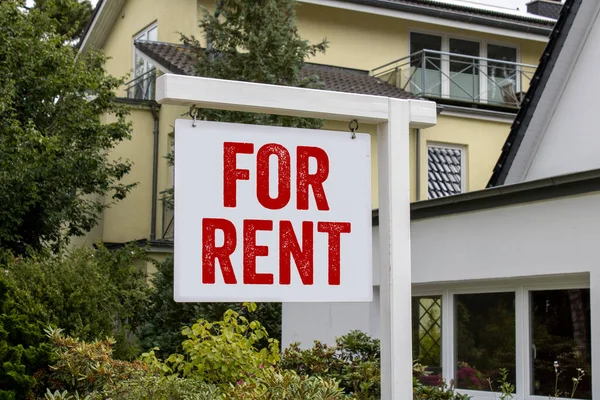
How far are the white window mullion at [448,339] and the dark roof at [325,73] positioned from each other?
397 inches

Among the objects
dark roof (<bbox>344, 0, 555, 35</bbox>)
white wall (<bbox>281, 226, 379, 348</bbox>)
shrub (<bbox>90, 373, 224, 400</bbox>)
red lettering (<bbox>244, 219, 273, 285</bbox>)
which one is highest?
dark roof (<bbox>344, 0, 555, 35</bbox>)

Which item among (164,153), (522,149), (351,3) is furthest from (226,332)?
(351,3)

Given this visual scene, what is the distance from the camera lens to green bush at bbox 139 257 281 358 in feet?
57.0

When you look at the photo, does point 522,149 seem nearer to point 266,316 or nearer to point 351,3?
point 266,316

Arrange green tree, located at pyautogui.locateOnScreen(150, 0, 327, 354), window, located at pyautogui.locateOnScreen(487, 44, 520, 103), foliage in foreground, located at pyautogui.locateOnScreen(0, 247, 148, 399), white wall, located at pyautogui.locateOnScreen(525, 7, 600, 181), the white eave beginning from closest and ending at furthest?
foliage in foreground, located at pyautogui.locateOnScreen(0, 247, 148, 399) < white wall, located at pyautogui.locateOnScreen(525, 7, 600, 181) < green tree, located at pyautogui.locateOnScreen(150, 0, 327, 354) < window, located at pyautogui.locateOnScreen(487, 44, 520, 103) < the white eave

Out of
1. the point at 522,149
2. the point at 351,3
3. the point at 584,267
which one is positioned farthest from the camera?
the point at 351,3

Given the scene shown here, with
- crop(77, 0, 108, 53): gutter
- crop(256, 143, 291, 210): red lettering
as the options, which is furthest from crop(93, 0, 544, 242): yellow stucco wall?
crop(256, 143, 291, 210): red lettering

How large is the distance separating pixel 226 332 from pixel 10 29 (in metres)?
13.3

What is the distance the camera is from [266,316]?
17922 mm

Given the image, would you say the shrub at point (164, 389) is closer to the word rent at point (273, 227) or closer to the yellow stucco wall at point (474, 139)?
the word rent at point (273, 227)

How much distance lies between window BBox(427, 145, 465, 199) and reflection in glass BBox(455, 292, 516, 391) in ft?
38.3

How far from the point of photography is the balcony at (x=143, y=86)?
24.9 m

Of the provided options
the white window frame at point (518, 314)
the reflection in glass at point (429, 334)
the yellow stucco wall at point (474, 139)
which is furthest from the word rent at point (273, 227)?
the yellow stucco wall at point (474, 139)

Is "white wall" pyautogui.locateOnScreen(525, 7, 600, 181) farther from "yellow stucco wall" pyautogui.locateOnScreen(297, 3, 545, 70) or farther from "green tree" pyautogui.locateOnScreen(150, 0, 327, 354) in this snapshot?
"yellow stucco wall" pyautogui.locateOnScreen(297, 3, 545, 70)
